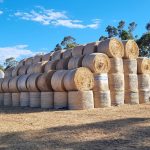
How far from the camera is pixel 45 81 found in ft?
44.5

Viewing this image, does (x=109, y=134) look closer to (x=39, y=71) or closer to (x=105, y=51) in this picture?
(x=105, y=51)

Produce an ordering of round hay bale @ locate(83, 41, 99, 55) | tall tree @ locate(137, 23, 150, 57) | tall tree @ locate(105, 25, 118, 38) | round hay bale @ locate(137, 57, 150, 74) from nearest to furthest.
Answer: round hay bale @ locate(83, 41, 99, 55), round hay bale @ locate(137, 57, 150, 74), tall tree @ locate(137, 23, 150, 57), tall tree @ locate(105, 25, 118, 38)

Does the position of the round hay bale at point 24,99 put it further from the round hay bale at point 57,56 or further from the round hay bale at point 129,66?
the round hay bale at point 129,66

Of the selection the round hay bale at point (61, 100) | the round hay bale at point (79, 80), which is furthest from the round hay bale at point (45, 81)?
the round hay bale at point (79, 80)

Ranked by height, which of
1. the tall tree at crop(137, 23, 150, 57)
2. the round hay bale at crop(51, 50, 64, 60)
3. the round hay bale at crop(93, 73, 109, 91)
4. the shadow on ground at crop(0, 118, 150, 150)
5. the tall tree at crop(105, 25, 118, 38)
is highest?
the tall tree at crop(105, 25, 118, 38)

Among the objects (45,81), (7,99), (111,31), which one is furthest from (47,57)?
(111,31)

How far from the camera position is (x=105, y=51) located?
13453 millimetres

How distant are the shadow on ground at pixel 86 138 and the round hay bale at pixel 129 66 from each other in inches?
239

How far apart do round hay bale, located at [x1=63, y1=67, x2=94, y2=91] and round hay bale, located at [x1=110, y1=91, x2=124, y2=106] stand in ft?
3.66

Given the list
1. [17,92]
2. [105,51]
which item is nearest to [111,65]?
[105,51]

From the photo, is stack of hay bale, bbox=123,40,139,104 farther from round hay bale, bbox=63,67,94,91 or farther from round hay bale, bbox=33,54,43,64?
round hay bale, bbox=33,54,43,64

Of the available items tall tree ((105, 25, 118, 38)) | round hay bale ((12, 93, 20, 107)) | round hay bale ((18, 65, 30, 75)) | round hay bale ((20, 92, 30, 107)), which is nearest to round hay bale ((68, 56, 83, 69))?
round hay bale ((20, 92, 30, 107))

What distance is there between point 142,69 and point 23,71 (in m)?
5.33

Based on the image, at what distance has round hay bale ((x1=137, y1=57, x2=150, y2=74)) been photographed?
14648mm
